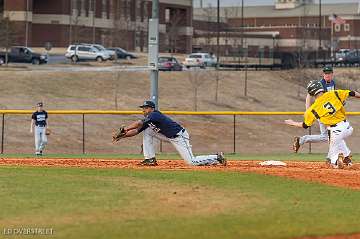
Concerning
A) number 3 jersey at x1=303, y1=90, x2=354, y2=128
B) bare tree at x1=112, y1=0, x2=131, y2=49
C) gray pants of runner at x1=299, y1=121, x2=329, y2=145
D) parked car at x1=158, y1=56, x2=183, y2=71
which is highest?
bare tree at x1=112, y1=0, x2=131, y2=49

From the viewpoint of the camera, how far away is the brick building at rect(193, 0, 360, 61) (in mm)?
114625

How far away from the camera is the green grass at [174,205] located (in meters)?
10.2

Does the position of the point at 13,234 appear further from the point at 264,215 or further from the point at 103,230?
the point at 264,215

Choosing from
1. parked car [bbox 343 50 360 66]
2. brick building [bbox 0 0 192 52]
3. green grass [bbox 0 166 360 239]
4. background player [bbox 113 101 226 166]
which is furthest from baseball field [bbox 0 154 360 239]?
parked car [bbox 343 50 360 66]

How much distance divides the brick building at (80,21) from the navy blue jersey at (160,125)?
217 ft

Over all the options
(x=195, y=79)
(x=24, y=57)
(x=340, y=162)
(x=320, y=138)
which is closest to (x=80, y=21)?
(x=24, y=57)

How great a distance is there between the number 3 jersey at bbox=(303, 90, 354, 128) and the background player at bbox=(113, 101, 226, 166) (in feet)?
6.64

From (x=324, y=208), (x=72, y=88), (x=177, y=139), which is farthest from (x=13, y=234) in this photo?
(x=72, y=88)

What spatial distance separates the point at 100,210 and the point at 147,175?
336 centimetres

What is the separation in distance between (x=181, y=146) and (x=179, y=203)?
5.22m

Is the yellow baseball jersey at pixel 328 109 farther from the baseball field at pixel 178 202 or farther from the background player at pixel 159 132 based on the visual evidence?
the background player at pixel 159 132

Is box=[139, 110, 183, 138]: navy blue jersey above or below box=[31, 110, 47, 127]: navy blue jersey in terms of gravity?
above

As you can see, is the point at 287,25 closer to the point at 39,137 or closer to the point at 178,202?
the point at 39,137

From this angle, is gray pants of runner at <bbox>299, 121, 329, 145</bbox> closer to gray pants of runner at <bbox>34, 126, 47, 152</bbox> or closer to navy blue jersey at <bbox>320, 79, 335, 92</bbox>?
navy blue jersey at <bbox>320, 79, 335, 92</bbox>
